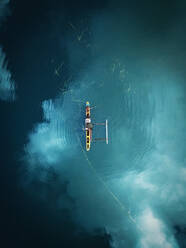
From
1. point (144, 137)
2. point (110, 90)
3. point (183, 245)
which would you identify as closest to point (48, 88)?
point (110, 90)

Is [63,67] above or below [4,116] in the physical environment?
above

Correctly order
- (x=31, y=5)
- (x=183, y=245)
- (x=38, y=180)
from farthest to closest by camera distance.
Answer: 1. (x=183, y=245)
2. (x=38, y=180)
3. (x=31, y=5)

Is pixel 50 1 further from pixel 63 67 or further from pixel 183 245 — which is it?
pixel 183 245

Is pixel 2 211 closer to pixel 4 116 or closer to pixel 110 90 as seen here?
pixel 4 116

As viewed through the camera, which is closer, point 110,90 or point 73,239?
point 110,90

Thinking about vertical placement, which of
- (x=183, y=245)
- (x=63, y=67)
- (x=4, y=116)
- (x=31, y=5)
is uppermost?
(x=31, y=5)

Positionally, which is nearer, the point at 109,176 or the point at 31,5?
the point at 31,5

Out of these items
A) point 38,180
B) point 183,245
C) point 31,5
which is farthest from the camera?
point 183,245

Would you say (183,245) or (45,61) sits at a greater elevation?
(45,61)

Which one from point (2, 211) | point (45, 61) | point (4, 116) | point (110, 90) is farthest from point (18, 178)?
point (110, 90)
